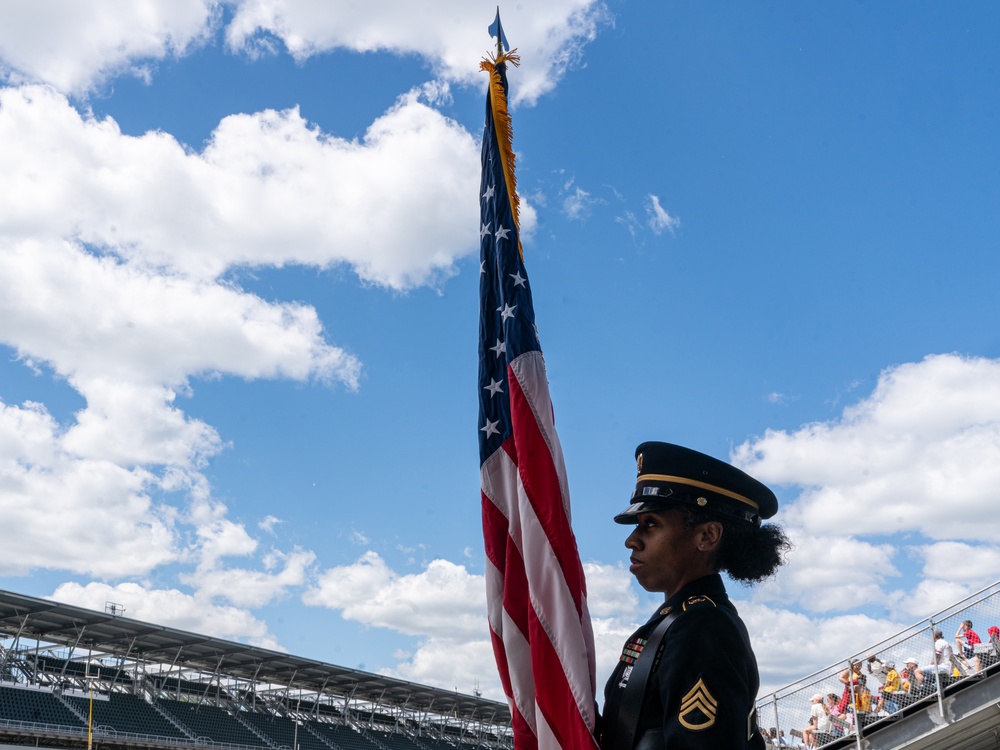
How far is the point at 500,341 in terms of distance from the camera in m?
3.16

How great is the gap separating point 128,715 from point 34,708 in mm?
3361

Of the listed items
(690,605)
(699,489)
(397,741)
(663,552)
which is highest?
(397,741)

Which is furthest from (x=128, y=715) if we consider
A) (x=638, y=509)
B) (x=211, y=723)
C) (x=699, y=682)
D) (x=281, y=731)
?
(x=699, y=682)

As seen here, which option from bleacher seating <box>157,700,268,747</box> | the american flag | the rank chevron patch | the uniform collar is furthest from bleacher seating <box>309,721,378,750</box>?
the rank chevron patch

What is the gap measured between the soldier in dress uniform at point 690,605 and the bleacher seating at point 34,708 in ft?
82.0

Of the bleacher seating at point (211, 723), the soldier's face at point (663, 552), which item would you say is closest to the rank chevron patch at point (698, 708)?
the soldier's face at point (663, 552)

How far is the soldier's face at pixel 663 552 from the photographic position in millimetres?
2078

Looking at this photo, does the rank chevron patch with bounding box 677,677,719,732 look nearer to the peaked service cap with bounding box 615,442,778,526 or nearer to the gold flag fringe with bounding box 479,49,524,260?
the peaked service cap with bounding box 615,442,778,526

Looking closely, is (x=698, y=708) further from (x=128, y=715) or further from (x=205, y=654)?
(x=205, y=654)

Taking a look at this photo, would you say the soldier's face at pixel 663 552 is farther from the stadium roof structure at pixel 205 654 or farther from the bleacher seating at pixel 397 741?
the bleacher seating at pixel 397 741

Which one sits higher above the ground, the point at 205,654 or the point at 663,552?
the point at 205,654

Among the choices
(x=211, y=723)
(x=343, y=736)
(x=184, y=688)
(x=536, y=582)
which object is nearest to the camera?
(x=536, y=582)

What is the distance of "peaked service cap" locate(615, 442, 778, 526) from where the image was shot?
213 centimetres

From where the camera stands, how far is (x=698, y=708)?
1691mm
